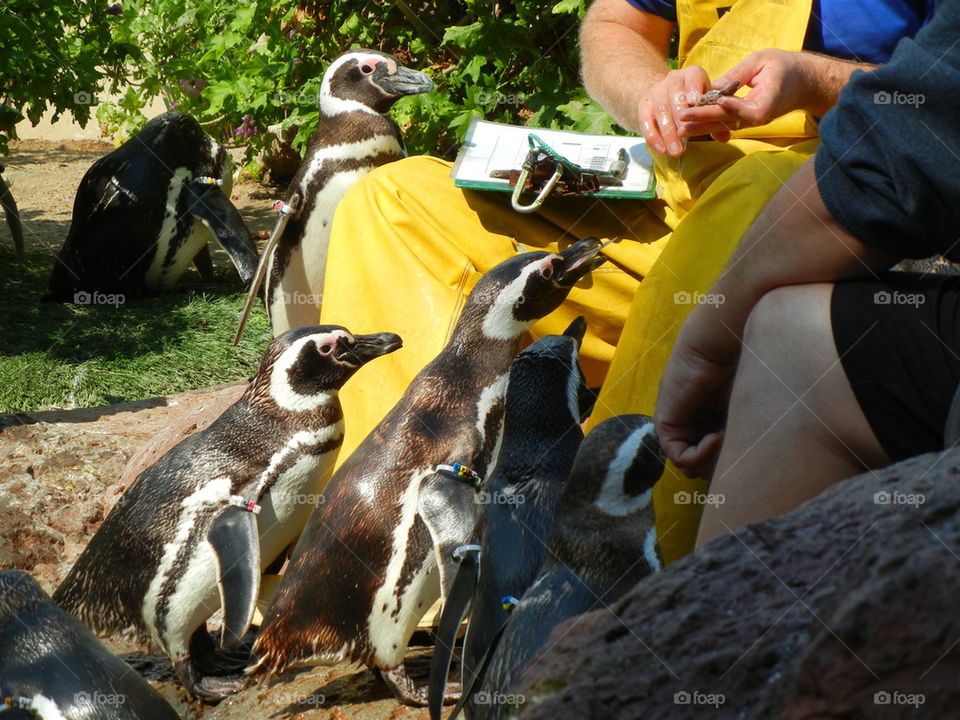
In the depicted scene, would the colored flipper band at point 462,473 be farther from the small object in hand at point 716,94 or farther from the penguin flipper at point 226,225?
the penguin flipper at point 226,225

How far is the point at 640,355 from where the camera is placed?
79.3 inches

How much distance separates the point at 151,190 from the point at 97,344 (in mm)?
883

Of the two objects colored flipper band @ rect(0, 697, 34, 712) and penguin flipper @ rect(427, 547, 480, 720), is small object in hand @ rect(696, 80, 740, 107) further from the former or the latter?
colored flipper band @ rect(0, 697, 34, 712)

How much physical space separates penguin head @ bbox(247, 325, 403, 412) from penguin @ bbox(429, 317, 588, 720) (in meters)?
0.48

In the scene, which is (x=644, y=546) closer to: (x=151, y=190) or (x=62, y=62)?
(x=151, y=190)

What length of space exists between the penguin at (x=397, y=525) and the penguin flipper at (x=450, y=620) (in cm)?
14

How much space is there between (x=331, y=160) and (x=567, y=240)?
133 cm

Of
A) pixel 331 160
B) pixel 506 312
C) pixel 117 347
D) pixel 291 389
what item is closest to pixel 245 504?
pixel 291 389

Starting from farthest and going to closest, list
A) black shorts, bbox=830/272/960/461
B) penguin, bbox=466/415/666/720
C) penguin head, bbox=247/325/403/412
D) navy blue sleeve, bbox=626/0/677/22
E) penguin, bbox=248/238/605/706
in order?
navy blue sleeve, bbox=626/0/677/22
penguin head, bbox=247/325/403/412
penguin, bbox=248/238/605/706
penguin, bbox=466/415/666/720
black shorts, bbox=830/272/960/461

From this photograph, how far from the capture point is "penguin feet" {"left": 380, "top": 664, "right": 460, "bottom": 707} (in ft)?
6.48

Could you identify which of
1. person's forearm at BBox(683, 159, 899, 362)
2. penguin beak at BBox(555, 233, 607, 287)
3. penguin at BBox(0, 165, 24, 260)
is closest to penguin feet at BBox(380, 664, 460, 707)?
penguin beak at BBox(555, 233, 607, 287)

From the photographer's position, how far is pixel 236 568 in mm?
2076

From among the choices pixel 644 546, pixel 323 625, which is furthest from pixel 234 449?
pixel 644 546

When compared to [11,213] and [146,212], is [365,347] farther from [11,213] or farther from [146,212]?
[11,213]
